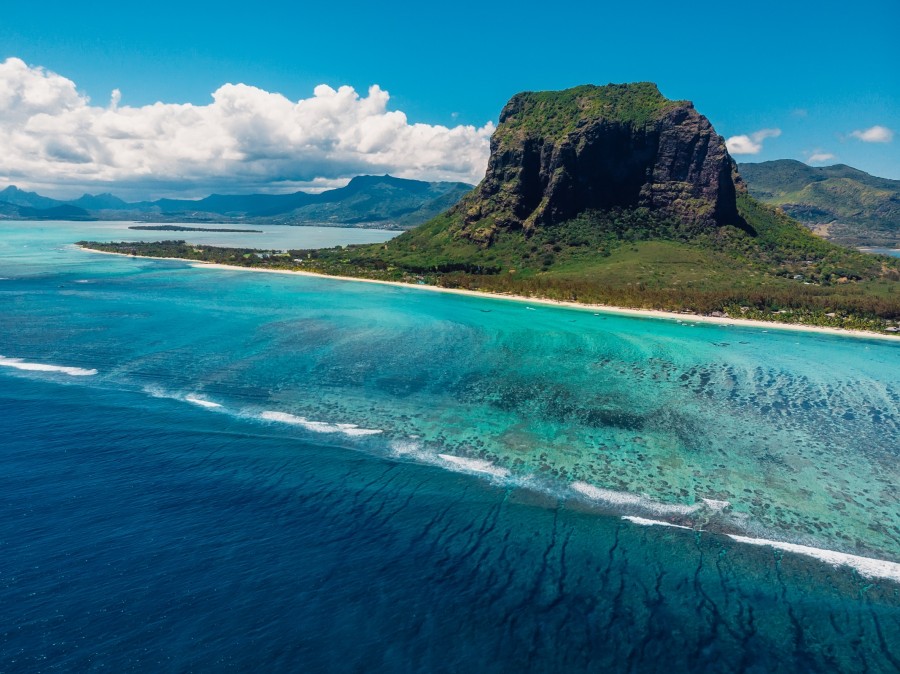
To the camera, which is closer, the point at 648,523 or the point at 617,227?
the point at 648,523

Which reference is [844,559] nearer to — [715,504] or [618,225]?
[715,504]

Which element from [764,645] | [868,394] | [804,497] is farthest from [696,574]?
[868,394]

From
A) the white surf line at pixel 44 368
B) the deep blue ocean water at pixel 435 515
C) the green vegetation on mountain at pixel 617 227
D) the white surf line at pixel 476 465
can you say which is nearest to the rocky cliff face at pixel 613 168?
the green vegetation on mountain at pixel 617 227

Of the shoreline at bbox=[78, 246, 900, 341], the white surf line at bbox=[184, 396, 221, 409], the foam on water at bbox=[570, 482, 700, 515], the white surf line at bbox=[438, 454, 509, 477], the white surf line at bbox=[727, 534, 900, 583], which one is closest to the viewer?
the white surf line at bbox=[727, 534, 900, 583]

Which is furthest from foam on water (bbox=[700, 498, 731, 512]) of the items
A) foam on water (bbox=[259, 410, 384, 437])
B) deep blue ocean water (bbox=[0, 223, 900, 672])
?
foam on water (bbox=[259, 410, 384, 437])

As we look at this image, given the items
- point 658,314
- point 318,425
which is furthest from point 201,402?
point 658,314

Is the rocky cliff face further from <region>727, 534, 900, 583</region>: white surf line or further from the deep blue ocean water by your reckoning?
<region>727, 534, 900, 583</region>: white surf line

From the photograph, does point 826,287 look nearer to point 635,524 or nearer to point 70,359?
point 635,524
